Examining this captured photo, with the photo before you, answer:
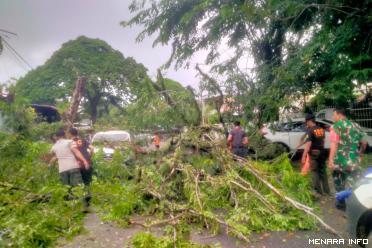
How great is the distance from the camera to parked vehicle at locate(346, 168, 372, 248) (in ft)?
11.2

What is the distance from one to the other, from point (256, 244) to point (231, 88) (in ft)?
18.7

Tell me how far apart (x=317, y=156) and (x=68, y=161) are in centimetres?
448

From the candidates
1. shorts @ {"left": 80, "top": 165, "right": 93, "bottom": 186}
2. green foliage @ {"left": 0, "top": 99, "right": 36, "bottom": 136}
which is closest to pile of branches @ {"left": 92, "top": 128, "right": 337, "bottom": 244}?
shorts @ {"left": 80, "top": 165, "right": 93, "bottom": 186}

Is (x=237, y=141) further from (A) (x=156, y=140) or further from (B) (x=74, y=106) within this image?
(B) (x=74, y=106)

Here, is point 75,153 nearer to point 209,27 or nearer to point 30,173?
point 30,173

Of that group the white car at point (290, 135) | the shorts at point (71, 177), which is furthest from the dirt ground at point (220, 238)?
Result: the white car at point (290, 135)

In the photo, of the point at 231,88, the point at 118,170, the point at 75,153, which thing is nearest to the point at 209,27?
the point at 231,88

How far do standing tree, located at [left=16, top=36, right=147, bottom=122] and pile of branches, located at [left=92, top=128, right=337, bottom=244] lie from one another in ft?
78.6

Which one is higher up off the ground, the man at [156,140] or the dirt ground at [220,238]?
the man at [156,140]

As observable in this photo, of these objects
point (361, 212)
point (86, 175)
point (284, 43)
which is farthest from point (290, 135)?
point (361, 212)

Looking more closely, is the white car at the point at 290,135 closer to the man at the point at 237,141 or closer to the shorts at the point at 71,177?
the man at the point at 237,141

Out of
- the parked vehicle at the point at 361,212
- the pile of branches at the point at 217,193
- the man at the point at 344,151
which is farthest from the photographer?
the man at the point at 344,151

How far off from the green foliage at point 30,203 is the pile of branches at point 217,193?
88 cm

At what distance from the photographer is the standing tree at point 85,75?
30562mm
